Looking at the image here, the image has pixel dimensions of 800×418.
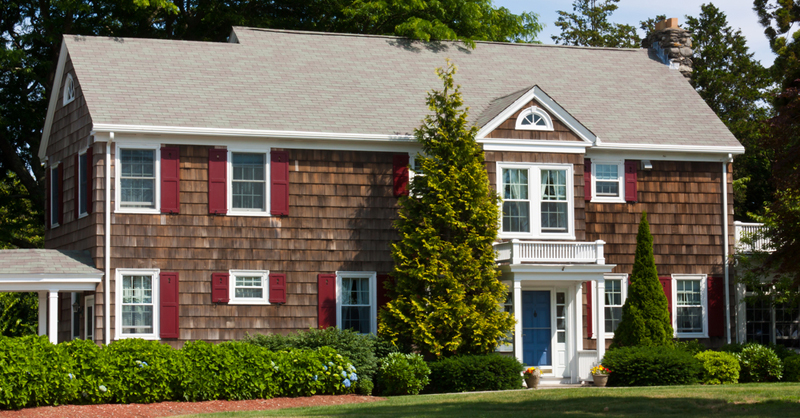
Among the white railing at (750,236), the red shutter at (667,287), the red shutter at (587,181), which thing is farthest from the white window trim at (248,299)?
the white railing at (750,236)

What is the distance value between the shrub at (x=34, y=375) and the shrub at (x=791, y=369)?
1573 centimetres

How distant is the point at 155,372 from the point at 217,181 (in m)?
5.09

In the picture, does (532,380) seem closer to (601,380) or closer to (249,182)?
(601,380)

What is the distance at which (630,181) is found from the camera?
24.3 metres

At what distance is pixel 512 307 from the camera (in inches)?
874

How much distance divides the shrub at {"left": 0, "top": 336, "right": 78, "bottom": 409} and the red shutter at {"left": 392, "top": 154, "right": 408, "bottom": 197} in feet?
27.8

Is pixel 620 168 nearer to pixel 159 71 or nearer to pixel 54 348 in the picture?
pixel 159 71

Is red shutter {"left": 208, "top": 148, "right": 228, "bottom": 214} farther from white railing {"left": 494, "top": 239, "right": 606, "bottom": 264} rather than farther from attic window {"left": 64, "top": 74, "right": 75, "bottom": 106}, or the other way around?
white railing {"left": 494, "top": 239, "right": 606, "bottom": 264}

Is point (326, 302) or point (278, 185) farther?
point (326, 302)

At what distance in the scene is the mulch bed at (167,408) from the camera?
16.7 metres

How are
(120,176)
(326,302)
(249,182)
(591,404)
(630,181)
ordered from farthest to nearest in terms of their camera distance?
(630,181) < (326,302) < (249,182) < (120,176) < (591,404)

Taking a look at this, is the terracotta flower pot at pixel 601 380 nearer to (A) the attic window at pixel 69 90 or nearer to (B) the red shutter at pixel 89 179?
(B) the red shutter at pixel 89 179

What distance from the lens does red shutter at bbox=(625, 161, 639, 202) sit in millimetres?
24234

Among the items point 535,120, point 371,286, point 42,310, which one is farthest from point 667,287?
point 42,310
